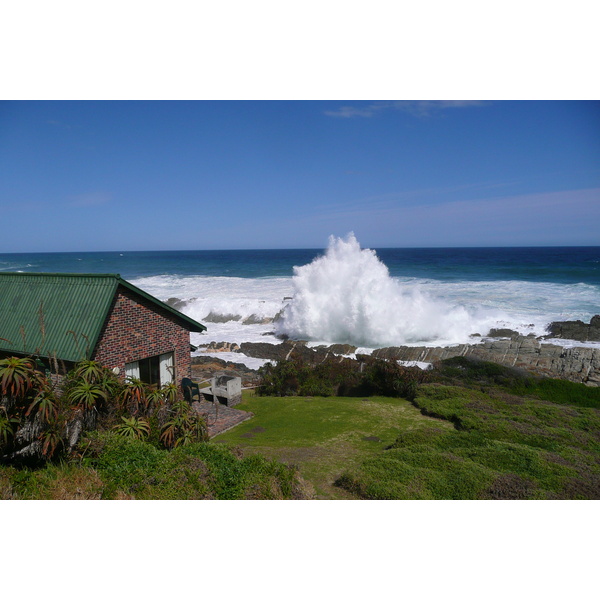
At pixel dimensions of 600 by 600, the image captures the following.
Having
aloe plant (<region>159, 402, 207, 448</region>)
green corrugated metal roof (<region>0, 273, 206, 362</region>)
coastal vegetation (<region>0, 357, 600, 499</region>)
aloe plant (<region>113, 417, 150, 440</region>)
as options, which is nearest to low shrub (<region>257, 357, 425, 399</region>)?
coastal vegetation (<region>0, 357, 600, 499</region>)

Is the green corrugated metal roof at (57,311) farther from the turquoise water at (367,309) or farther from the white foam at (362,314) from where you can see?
the turquoise water at (367,309)

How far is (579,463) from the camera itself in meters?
7.60

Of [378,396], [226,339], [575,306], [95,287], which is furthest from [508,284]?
[95,287]

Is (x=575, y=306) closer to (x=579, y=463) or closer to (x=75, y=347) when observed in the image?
(x=579, y=463)

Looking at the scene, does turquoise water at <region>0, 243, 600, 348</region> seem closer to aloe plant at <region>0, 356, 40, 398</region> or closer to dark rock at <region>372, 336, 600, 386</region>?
dark rock at <region>372, 336, 600, 386</region>

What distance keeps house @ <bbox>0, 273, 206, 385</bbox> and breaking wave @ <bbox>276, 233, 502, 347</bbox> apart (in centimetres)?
1632

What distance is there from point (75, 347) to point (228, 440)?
3.84 m

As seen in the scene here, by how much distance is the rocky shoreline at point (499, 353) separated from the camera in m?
16.8

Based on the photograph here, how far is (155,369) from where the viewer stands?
10.5m

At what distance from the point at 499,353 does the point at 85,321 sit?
18.1 meters

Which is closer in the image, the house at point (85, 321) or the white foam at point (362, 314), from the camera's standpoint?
the house at point (85, 321)

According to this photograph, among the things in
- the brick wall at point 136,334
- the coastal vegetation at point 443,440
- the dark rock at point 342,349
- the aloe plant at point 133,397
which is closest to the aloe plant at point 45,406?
the aloe plant at point 133,397

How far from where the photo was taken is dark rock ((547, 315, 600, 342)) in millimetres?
24969

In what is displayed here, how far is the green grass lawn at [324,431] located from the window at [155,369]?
87.5 inches
